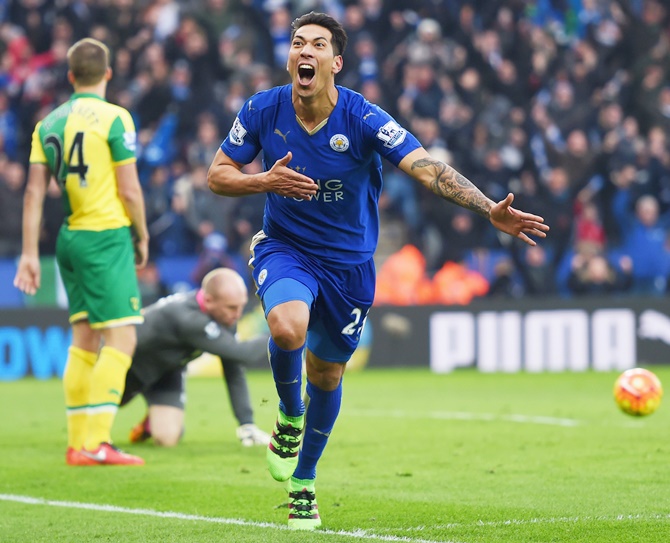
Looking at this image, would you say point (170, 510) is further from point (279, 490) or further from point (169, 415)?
point (169, 415)

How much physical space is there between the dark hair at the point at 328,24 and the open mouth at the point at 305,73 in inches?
8.8

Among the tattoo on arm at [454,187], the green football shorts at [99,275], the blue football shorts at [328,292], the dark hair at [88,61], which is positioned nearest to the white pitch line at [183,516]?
the blue football shorts at [328,292]

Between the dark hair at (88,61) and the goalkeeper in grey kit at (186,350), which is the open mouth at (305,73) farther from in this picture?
the goalkeeper in grey kit at (186,350)

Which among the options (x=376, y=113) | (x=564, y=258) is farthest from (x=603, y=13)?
(x=376, y=113)

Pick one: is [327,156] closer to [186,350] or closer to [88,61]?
[88,61]

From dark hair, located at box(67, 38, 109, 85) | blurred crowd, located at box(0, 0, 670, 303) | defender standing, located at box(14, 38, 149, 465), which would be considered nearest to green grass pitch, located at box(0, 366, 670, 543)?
defender standing, located at box(14, 38, 149, 465)

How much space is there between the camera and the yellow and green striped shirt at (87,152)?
8469mm

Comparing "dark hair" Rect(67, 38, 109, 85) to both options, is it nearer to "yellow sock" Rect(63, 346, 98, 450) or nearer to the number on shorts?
"yellow sock" Rect(63, 346, 98, 450)

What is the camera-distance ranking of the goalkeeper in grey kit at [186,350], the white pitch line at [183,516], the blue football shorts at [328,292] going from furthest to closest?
the goalkeeper in grey kit at [186,350] < the blue football shorts at [328,292] < the white pitch line at [183,516]

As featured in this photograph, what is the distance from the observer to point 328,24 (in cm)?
624

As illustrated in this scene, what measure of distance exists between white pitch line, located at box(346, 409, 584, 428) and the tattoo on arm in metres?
5.32

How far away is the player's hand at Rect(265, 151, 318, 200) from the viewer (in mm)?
5719

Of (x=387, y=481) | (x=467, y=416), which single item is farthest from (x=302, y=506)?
(x=467, y=416)

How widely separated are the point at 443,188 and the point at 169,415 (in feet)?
14.9
